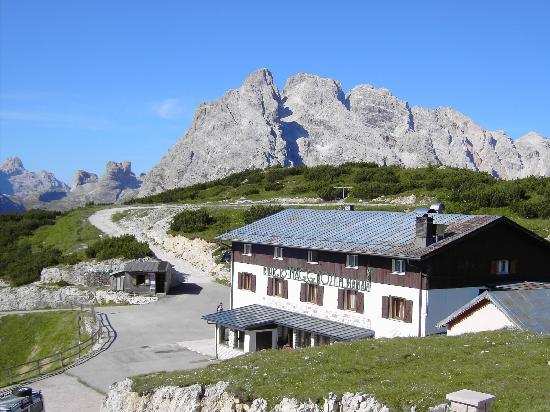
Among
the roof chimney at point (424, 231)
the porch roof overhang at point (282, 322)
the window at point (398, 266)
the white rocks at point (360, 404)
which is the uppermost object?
the roof chimney at point (424, 231)

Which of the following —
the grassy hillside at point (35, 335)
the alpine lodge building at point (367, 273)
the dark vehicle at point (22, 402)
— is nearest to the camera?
the dark vehicle at point (22, 402)

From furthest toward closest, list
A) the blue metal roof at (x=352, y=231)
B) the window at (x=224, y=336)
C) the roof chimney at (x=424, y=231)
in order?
1. the window at (x=224, y=336)
2. the blue metal roof at (x=352, y=231)
3. the roof chimney at (x=424, y=231)

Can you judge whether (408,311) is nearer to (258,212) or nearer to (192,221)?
(258,212)

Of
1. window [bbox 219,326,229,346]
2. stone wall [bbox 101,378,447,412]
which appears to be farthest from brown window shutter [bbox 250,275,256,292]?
stone wall [bbox 101,378,447,412]

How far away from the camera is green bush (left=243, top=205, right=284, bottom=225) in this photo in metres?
72.9

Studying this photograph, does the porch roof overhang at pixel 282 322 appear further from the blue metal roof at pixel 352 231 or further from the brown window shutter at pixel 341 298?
the blue metal roof at pixel 352 231

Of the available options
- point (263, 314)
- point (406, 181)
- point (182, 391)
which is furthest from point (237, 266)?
point (406, 181)

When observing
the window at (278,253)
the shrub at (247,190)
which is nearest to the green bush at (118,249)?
the window at (278,253)

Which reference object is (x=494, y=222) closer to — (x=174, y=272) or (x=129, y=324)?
(x=129, y=324)

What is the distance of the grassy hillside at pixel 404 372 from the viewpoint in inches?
711

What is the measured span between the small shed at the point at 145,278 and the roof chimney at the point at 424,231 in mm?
30347

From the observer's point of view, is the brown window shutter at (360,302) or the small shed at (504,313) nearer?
the small shed at (504,313)

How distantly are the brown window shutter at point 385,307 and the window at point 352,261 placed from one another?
2934mm

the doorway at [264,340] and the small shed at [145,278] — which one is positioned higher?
the small shed at [145,278]
